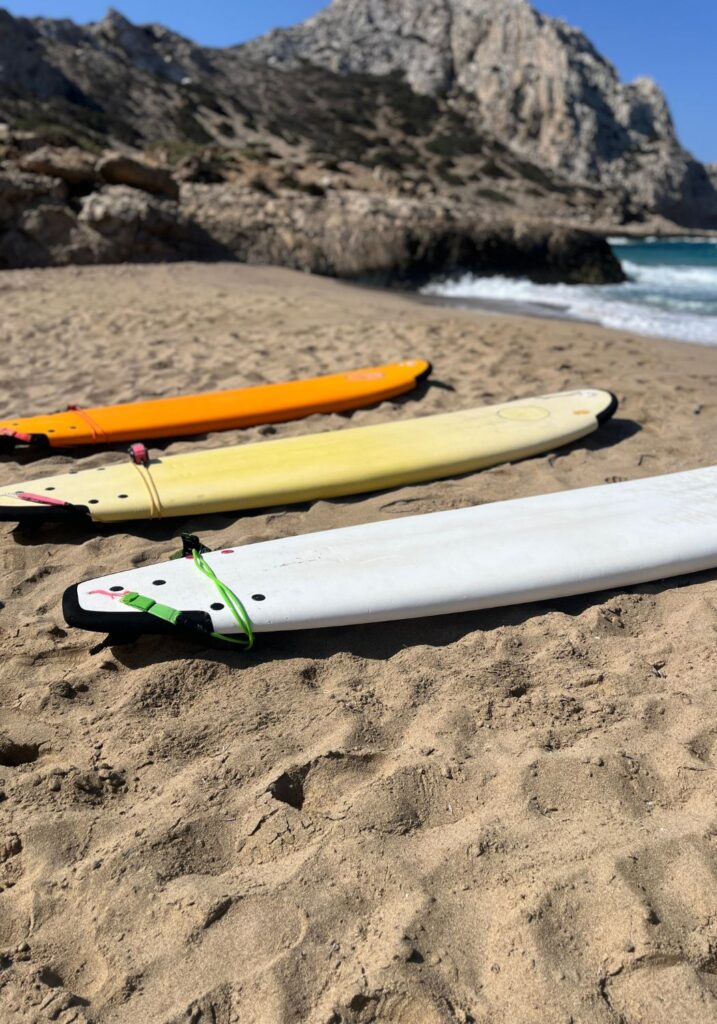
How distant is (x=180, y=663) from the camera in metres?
2.07

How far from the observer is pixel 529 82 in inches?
1807

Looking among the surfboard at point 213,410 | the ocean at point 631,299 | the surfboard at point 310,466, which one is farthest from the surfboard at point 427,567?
the ocean at point 631,299

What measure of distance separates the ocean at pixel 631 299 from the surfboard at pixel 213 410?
15.1ft

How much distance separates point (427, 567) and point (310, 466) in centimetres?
111

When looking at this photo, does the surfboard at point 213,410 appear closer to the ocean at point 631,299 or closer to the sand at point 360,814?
the sand at point 360,814

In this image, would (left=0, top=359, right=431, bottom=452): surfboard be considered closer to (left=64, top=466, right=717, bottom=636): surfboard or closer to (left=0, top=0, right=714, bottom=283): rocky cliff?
(left=64, top=466, right=717, bottom=636): surfboard

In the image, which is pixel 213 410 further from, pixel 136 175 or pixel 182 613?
pixel 136 175

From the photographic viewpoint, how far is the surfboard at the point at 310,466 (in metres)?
2.94

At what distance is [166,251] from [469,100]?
4255 centimetres

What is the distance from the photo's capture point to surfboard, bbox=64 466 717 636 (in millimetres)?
2174

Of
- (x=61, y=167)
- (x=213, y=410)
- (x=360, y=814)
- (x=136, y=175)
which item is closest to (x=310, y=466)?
(x=213, y=410)

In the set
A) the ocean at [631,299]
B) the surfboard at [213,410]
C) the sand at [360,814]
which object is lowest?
the sand at [360,814]

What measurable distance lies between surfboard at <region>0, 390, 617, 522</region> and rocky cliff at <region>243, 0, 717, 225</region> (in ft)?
149

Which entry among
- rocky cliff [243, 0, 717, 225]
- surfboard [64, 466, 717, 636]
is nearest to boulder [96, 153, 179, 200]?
surfboard [64, 466, 717, 636]
